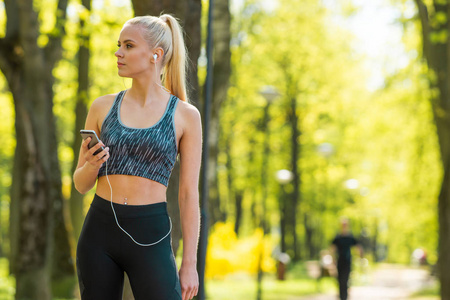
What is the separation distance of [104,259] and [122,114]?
59 centimetres

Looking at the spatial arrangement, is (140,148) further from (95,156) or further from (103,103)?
(103,103)

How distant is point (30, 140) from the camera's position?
1148 centimetres

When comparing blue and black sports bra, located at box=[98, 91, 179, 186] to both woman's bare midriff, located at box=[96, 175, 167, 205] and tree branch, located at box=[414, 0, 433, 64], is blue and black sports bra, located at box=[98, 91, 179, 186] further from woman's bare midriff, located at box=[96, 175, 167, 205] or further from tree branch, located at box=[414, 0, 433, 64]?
tree branch, located at box=[414, 0, 433, 64]

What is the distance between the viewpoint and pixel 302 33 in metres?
36.4

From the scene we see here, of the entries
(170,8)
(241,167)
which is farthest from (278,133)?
(170,8)

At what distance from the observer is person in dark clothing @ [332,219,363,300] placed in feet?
52.0

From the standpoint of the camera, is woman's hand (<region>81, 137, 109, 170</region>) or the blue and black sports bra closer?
woman's hand (<region>81, 137, 109, 170</region>)

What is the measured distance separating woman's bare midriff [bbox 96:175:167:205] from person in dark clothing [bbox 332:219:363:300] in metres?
13.1

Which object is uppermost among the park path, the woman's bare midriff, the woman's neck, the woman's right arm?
the woman's neck

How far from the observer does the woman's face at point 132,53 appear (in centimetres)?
318

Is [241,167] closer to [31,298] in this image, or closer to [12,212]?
[12,212]

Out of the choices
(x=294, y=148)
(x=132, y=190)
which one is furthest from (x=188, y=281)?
(x=294, y=148)

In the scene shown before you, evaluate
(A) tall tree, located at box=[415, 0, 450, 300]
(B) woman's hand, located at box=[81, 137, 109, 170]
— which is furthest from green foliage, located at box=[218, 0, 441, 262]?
(B) woman's hand, located at box=[81, 137, 109, 170]

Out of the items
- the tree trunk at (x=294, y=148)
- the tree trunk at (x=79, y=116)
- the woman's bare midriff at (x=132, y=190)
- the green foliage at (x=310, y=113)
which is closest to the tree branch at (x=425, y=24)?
the tree trunk at (x=79, y=116)
